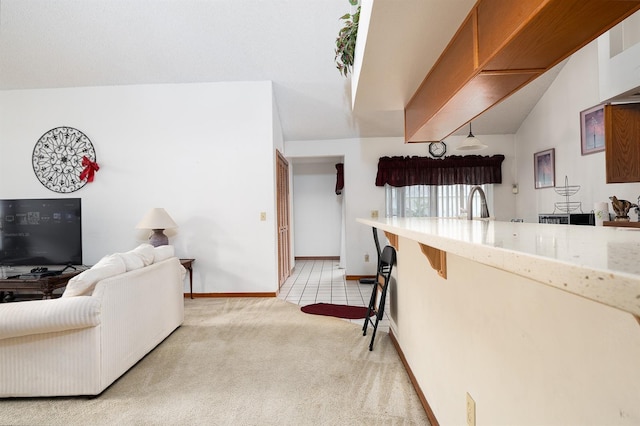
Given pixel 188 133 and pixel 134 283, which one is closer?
pixel 134 283

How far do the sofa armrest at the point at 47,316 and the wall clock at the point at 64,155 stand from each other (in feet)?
9.93

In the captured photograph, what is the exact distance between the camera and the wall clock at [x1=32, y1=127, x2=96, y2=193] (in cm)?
462

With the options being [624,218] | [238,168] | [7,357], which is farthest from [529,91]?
[7,357]

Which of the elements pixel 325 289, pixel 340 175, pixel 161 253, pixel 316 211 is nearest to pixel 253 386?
pixel 161 253

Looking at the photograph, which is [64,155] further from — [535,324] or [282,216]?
[535,324]

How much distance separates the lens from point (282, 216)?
5.54 meters

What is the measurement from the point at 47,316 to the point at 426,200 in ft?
16.1

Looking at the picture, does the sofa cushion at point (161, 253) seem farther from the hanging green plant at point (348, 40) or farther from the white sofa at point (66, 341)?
the hanging green plant at point (348, 40)

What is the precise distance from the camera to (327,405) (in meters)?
2.03

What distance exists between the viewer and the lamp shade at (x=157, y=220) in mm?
4098

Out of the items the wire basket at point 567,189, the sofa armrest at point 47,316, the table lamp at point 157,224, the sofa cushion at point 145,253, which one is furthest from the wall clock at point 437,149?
the sofa armrest at point 47,316

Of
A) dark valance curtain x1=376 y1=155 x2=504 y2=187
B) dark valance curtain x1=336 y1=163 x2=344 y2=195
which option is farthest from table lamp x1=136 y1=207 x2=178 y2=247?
dark valance curtain x1=336 y1=163 x2=344 y2=195

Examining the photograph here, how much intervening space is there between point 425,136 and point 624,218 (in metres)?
1.90

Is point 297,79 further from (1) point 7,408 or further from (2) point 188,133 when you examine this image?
(1) point 7,408
